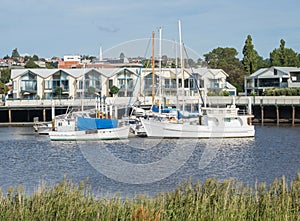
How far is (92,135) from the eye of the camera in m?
49.3

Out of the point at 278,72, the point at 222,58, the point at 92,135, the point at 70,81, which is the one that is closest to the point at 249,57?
the point at 278,72

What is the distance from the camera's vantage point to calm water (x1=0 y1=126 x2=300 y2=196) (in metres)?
29.2

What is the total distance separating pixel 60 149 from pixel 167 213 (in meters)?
29.2

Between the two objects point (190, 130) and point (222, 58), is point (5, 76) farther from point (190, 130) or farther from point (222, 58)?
point (190, 130)

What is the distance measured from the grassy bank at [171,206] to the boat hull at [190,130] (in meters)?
32.8

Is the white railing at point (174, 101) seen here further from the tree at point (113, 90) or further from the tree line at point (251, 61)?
the tree line at point (251, 61)

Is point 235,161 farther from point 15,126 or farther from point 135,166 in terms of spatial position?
point 15,126

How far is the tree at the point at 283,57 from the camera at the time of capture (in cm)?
11425

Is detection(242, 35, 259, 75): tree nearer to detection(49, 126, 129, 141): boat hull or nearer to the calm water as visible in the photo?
the calm water

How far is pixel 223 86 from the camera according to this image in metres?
93.1

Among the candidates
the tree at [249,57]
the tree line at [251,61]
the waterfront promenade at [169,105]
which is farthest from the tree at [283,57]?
the waterfront promenade at [169,105]

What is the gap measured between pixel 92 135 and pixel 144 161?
1269cm

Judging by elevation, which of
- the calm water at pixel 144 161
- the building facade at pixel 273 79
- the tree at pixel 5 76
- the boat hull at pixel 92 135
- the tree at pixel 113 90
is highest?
the tree at pixel 5 76

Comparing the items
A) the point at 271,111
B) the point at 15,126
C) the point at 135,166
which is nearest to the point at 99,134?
the point at 135,166
